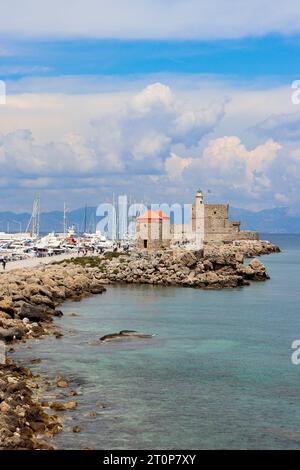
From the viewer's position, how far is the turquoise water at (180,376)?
16.0m

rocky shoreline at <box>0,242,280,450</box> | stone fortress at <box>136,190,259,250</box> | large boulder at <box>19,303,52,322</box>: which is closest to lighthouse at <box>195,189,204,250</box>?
stone fortress at <box>136,190,259,250</box>

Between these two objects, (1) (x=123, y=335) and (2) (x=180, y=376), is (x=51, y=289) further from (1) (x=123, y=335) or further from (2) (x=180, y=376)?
(2) (x=180, y=376)

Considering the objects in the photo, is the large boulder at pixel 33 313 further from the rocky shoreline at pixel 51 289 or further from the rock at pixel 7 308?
the rock at pixel 7 308

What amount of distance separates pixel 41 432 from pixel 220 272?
3703cm

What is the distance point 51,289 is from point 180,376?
19.5 metres

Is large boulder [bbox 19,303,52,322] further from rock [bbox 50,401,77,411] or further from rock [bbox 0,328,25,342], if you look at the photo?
rock [bbox 50,401,77,411]

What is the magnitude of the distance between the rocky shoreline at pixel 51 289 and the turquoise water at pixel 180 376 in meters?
0.82

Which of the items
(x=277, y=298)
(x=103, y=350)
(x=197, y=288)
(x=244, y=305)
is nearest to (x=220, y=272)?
(x=197, y=288)

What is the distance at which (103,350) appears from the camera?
82.0ft

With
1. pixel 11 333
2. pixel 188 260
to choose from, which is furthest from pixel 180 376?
pixel 188 260

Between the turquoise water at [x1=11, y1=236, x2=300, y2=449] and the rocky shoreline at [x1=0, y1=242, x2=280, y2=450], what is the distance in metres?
0.82

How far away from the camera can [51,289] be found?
39.7 meters
